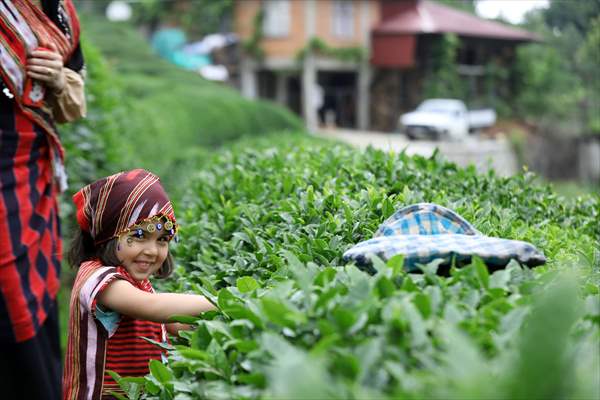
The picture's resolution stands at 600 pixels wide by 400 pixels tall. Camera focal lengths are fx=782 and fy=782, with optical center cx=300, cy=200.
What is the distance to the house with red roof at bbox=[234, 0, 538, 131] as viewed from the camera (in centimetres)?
2647

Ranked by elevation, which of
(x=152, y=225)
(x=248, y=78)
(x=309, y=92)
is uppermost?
(x=152, y=225)

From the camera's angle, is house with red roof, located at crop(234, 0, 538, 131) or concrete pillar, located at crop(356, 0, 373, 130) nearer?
house with red roof, located at crop(234, 0, 538, 131)

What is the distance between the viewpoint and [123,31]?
20828mm

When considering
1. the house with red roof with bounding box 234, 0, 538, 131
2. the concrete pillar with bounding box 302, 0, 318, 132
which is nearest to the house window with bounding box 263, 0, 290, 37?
the house with red roof with bounding box 234, 0, 538, 131

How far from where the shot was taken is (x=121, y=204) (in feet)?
8.24

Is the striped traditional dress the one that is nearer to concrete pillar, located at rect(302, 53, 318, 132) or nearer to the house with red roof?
concrete pillar, located at rect(302, 53, 318, 132)

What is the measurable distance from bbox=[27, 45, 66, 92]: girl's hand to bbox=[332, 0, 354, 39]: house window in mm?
24236

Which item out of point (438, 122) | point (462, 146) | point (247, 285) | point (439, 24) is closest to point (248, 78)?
point (439, 24)

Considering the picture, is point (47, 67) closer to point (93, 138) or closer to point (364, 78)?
point (93, 138)

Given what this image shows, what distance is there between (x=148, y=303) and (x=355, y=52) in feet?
82.4

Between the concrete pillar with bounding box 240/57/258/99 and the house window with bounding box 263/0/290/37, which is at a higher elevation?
the house window with bounding box 263/0/290/37

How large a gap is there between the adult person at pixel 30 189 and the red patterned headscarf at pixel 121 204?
1.44 ft

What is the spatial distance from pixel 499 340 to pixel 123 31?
2057 cm

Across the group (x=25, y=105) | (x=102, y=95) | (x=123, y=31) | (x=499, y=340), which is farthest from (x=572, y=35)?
(x=123, y=31)
